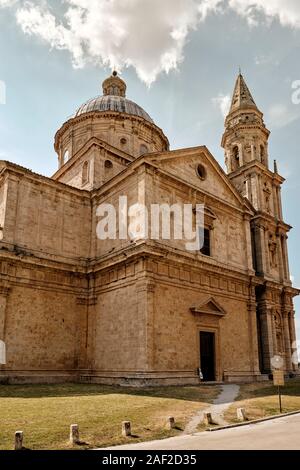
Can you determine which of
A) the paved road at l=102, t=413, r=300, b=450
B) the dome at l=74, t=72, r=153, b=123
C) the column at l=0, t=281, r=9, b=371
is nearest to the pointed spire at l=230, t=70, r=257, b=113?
the dome at l=74, t=72, r=153, b=123

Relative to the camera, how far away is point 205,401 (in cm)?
1594

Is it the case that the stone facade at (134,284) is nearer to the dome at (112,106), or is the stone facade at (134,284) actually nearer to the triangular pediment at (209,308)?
the triangular pediment at (209,308)

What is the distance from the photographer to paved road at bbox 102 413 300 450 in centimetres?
823

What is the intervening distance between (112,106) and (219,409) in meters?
28.3

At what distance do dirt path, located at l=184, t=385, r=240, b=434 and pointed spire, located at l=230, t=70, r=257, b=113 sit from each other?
25.1 meters

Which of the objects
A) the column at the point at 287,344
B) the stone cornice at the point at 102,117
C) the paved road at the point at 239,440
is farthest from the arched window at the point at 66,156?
the paved road at the point at 239,440

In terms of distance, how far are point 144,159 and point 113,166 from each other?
7299mm

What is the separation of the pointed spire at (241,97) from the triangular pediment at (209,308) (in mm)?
19741

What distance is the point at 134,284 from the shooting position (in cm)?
2214

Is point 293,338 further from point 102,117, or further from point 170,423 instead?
point 170,423

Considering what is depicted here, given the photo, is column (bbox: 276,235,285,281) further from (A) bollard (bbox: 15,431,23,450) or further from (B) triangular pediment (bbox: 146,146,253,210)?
(A) bollard (bbox: 15,431,23,450)

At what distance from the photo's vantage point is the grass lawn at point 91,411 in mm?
9438

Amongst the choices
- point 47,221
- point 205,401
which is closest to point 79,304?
point 47,221
